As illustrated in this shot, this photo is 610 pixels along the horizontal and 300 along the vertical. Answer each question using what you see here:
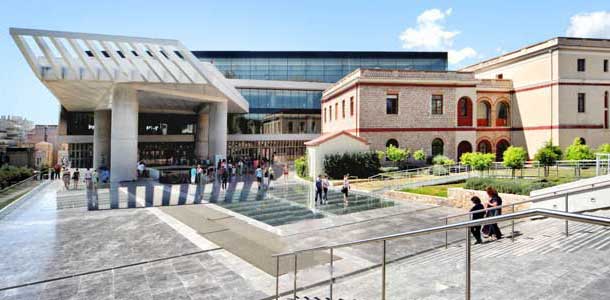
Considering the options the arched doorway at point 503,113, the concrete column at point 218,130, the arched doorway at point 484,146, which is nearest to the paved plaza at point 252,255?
the concrete column at point 218,130

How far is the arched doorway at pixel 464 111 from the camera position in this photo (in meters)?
29.7

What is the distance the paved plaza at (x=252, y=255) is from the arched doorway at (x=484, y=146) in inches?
718

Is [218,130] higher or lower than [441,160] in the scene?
higher

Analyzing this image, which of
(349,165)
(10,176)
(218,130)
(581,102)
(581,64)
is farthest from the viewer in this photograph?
(218,130)

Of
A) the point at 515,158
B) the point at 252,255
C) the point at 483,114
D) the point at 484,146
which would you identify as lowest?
the point at 252,255

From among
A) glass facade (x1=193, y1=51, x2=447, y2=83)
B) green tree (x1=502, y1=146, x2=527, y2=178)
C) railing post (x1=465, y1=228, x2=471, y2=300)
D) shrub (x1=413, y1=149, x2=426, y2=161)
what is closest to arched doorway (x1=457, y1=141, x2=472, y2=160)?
shrub (x1=413, y1=149, x2=426, y2=161)

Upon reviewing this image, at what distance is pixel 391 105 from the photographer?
28.5m

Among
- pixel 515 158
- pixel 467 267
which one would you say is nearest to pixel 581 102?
pixel 515 158

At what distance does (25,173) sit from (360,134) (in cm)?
2957

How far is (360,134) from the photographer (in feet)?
91.5

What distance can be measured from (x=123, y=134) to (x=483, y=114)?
29.9 m

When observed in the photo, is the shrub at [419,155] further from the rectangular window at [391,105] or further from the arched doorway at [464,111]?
the arched doorway at [464,111]

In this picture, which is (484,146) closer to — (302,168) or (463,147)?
(463,147)

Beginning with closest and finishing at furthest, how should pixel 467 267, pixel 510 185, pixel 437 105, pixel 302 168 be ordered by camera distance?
pixel 467 267 < pixel 510 185 < pixel 437 105 < pixel 302 168
